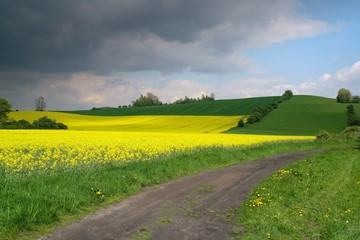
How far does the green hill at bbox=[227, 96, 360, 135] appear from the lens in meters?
63.3

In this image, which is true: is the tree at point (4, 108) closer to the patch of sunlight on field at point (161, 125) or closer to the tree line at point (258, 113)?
the patch of sunlight on field at point (161, 125)

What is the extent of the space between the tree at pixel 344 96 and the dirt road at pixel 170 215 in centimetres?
10353

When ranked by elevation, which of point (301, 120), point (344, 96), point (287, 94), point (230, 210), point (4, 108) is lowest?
point (301, 120)

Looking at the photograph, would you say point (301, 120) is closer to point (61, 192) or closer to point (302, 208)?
point (302, 208)

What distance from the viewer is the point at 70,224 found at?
7.86m

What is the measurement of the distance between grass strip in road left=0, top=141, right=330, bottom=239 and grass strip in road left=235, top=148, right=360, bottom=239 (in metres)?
3.89

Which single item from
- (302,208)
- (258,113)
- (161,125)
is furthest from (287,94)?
(302,208)

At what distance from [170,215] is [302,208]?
12.2ft

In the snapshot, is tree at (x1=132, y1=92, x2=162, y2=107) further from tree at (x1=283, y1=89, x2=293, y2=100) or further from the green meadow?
the green meadow

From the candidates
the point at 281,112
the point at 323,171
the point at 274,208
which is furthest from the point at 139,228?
the point at 281,112

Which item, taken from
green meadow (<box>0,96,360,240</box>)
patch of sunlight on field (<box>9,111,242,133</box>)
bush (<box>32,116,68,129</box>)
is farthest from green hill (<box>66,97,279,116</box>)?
green meadow (<box>0,96,360,240</box>)

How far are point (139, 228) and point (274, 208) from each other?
389 centimetres

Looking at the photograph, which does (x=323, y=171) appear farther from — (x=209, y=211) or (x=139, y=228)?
(x=139, y=228)

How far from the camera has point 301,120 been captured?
7394cm
